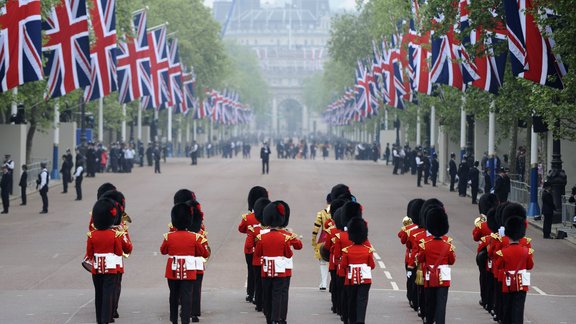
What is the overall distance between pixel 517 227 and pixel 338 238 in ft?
7.53

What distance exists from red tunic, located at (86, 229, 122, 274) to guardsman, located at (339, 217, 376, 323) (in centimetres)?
288

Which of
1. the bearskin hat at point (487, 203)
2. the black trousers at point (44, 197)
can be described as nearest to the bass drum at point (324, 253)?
the bearskin hat at point (487, 203)

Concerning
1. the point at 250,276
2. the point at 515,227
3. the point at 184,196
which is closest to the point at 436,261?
the point at 515,227

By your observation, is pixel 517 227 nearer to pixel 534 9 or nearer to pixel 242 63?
pixel 534 9

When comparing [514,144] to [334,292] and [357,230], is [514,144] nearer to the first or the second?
[334,292]

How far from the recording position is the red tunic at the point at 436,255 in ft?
54.5

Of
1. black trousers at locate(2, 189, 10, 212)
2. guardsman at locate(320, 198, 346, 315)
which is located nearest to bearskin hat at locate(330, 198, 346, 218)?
guardsman at locate(320, 198, 346, 315)

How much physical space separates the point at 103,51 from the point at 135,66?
504 inches

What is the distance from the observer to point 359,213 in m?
17.0

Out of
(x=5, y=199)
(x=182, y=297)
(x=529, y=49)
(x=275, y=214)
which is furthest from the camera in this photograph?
(x=5, y=199)

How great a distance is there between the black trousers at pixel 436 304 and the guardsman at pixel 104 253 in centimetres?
394

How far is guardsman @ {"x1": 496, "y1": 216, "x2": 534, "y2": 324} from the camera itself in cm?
1648

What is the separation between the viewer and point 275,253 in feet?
55.8

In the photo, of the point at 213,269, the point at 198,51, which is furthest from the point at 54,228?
the point at 198,51
